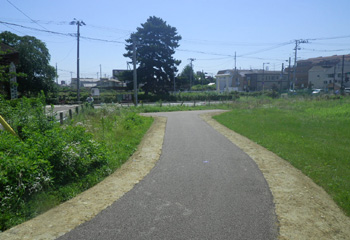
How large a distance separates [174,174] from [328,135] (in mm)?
9585

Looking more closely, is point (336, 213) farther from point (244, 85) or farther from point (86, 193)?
point (244, 85)

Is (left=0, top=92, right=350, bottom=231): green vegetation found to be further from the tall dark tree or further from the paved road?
the tall dark tree

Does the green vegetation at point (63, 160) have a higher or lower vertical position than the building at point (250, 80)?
lower

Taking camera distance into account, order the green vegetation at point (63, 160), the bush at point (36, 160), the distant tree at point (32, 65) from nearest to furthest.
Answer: the bush at point (36, 160) → the green vegetation at point (63, 160) → the distant tree at point (32, 65)

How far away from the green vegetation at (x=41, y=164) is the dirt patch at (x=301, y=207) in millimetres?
4028

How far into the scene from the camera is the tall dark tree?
56.1m

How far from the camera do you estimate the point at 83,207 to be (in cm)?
543

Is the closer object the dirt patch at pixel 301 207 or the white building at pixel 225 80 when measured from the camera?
the dirt patch at pixel 301 207

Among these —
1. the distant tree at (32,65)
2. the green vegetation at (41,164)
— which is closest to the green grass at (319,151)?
the green vegetation at (41,164)

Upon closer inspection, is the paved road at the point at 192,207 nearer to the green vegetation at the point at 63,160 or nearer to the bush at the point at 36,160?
the green vegetation at the point at 63,160

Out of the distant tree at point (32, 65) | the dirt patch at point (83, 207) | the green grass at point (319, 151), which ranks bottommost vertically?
the dirt patch at point (83, 207)

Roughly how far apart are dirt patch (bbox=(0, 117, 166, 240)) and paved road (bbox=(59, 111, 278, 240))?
8.1 inches

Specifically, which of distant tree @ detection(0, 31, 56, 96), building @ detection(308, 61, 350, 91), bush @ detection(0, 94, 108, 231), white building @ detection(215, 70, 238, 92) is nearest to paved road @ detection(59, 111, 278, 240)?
bush @ detection(0, 94, 108, 231)

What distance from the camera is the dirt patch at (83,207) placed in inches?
174
